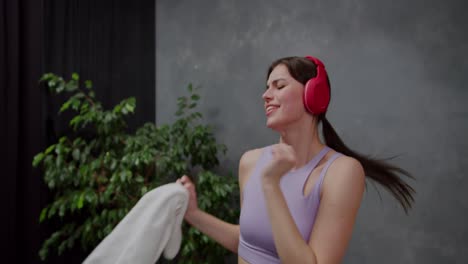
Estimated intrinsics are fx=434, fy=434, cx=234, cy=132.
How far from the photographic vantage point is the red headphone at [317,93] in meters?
1.26

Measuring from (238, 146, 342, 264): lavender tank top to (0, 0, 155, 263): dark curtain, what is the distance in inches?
80.1

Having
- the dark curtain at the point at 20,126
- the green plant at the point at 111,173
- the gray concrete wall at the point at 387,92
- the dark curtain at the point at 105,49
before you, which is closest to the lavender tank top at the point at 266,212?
the green plant at the point at 111,173

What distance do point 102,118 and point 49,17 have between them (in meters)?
0.85

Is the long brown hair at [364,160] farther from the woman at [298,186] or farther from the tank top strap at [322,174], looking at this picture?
the tank top strap at [322,174]

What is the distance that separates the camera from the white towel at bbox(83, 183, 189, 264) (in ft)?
4.06

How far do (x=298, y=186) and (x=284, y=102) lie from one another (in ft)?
0.81

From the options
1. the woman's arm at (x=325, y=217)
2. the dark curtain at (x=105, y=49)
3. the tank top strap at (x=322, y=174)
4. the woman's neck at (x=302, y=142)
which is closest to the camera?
the woman's arm at (x=325, y=217)

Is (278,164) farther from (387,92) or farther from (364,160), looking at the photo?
(387,92)

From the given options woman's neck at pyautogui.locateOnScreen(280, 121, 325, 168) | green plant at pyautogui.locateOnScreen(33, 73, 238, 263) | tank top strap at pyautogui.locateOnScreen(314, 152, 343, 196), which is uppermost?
woman's neck at pyautogui.locateOnScreen(280, 121, 325, 168)

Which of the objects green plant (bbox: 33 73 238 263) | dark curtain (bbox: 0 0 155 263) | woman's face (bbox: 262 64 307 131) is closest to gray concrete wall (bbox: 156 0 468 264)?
green plant (bbox: 33 73 238 263)

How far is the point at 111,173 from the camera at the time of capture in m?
2.87

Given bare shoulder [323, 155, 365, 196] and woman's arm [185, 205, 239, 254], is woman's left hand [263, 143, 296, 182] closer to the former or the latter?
bare shoulder [323, 155, 365, 196]

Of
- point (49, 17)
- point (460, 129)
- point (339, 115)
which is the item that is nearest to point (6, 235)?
point (49, 17)

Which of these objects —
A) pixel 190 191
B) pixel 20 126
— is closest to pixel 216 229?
pixel 190 191
